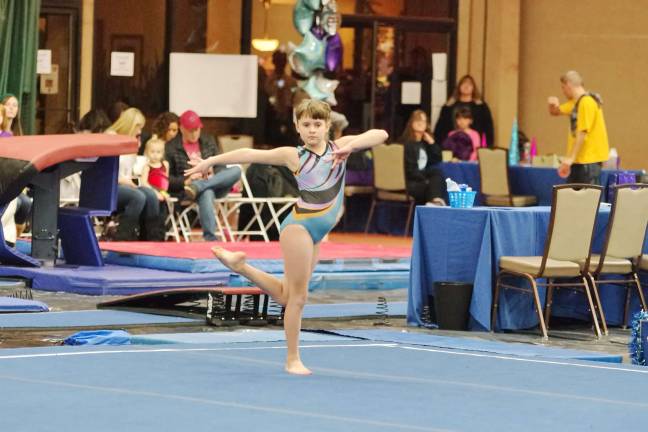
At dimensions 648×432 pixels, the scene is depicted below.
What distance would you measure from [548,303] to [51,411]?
3.98 metres

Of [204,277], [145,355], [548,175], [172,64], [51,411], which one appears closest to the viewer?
[51,411]

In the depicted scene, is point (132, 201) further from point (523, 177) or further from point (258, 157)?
point (258, 157)

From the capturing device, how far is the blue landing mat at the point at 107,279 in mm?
9844

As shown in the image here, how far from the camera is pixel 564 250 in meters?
8.70

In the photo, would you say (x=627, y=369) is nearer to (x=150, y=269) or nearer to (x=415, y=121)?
(x=150, y=269)

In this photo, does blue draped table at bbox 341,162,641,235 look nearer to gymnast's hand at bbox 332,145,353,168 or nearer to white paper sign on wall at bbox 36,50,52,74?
white paper sign on wall at bbox 36,50,52,74

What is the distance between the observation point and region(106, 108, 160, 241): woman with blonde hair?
1212 cm

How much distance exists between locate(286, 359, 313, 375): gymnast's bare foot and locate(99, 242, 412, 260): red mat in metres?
4.01

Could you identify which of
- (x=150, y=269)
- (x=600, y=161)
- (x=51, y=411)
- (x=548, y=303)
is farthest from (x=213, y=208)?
(x=51, y=411)

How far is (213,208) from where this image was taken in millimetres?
12719

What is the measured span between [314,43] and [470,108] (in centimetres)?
A: 282

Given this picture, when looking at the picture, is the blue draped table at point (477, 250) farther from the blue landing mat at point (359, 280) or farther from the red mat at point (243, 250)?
the red mat at point (243, 250)

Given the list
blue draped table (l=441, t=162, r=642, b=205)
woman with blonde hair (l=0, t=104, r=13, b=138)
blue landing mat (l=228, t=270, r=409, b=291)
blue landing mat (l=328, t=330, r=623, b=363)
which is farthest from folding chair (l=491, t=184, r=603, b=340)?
blue draped table (l=441, t=162, r=642, b=205)

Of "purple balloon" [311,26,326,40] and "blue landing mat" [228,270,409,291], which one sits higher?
"purple balloon" [311,26,326,40]
